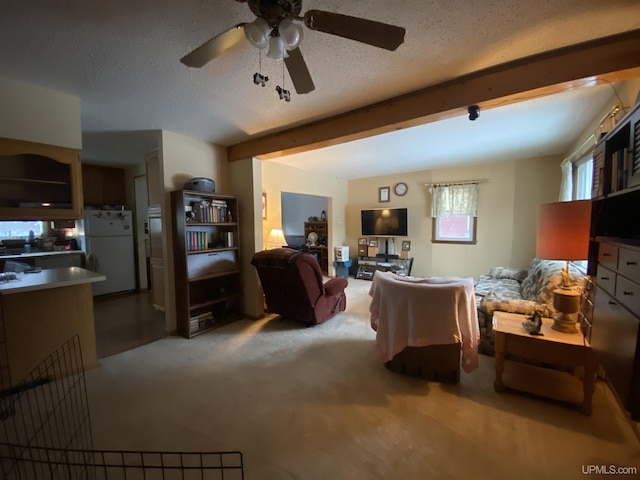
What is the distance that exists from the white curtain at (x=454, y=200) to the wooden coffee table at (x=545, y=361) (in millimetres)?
3271

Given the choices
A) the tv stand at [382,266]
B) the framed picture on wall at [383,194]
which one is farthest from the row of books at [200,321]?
the framed picture on wall at [383,194]

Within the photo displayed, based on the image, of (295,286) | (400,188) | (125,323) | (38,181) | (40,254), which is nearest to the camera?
(38,181)

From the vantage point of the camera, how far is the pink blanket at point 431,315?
2.02m

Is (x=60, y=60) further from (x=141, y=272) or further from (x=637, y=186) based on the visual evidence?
(x=141, y=272)

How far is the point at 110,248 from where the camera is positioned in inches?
187

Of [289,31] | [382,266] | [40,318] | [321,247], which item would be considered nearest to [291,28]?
[289,31]

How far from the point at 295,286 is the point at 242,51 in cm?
228

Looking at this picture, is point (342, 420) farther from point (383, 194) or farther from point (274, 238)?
point (383, 194)

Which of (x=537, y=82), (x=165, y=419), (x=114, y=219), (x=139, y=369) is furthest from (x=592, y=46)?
(x=114, y=219)

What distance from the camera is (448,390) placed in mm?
2090

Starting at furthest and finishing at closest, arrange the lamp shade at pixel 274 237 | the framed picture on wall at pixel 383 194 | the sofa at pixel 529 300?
the framed picture on wall at pixel 383 194
the lamp shade at pixel 274 237
the sofa at pixel 529 300

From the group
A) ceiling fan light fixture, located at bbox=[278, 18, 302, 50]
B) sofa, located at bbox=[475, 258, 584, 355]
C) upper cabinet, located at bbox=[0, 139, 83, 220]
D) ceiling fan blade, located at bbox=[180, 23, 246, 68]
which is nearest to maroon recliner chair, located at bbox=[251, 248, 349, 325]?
sofa, located at bbox=[475, 258, 584, 355]

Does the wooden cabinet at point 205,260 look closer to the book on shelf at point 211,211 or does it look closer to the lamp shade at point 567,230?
the book on shelf at point 211,211

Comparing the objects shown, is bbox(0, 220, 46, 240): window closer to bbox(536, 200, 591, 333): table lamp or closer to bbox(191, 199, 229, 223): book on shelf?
bbox(191, 199, 229, 223): book on shelf
